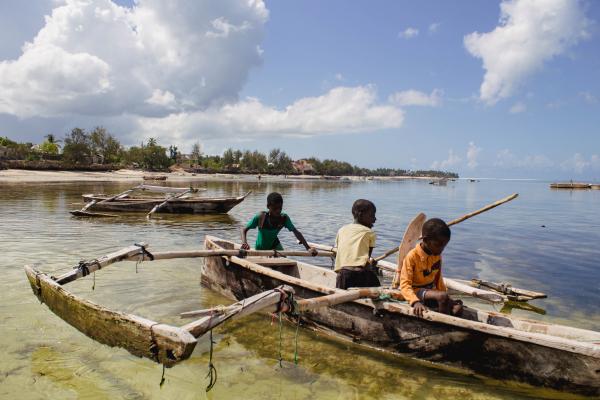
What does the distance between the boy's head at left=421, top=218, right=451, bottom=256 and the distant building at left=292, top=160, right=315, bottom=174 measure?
460ft

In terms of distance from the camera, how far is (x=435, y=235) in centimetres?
441

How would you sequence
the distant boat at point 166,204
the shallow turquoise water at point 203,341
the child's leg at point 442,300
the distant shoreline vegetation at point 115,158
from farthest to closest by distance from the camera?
the distant shoreline vegetation at point 115,158
the distant boat at point 166,204
the child's leg at point 442,300
the shallow turquoise water at point 203,341

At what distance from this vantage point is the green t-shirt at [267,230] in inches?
282

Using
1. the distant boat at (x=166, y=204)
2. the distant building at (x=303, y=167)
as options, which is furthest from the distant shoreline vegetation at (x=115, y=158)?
the distant boat at (x=166, y=204)

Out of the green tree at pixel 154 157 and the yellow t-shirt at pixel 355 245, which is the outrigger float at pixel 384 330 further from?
the green tree at pixel 154 157

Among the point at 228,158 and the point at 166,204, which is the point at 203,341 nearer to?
the point at 166,204

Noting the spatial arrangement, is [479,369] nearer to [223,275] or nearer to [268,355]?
[268,355]

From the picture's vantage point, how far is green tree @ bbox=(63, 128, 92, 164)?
225 ft

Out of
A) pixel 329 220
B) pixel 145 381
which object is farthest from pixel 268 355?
pixel 329 220

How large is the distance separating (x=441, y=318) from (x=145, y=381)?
3160 millimetres

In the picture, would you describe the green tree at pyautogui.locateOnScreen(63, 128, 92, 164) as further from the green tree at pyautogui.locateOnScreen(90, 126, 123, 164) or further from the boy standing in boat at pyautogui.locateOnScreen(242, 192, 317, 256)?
the boy standing in boat at pyautogui.locateOnScreen(242, 192, 317, 256)

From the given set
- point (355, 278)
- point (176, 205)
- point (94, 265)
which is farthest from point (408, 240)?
point (176, 205)

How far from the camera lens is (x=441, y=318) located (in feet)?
14.0

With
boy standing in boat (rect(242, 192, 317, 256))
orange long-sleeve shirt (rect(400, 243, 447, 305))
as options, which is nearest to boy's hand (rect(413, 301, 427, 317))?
orange long-sleeve shirt (rect(400, 243, 447, 305))
